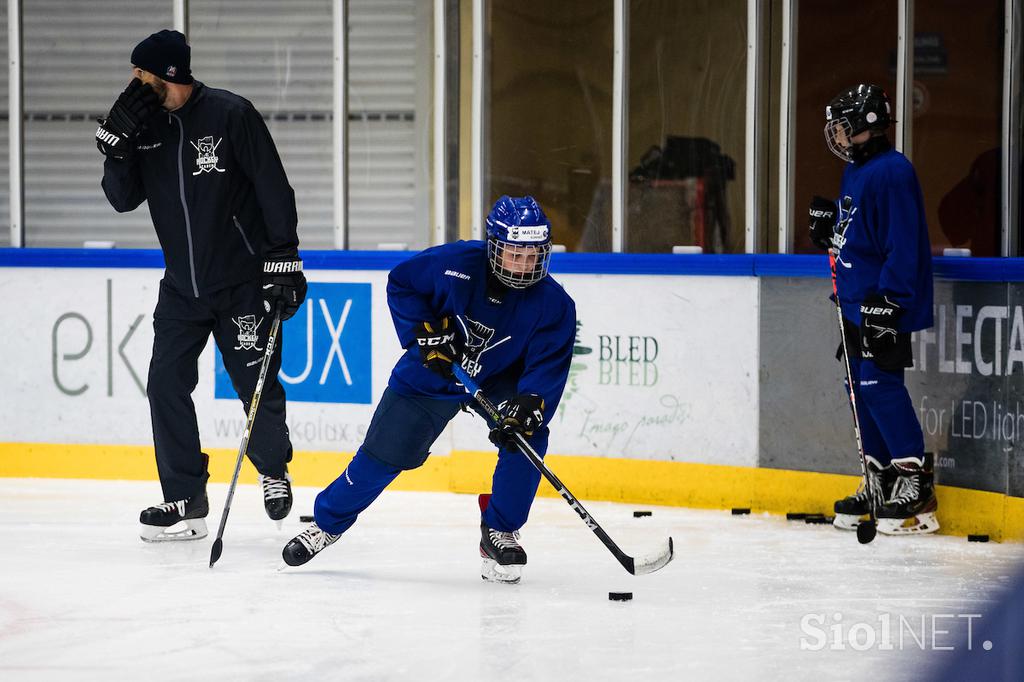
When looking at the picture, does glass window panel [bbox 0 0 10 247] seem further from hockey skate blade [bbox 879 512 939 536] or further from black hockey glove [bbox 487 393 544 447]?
hockey skate blade [bbox 879 512 939 536]

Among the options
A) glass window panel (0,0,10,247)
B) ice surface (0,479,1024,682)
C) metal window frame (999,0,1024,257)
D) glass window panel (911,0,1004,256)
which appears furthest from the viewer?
glass window panel (0,0,10,247)

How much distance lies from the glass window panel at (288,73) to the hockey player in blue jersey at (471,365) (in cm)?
326

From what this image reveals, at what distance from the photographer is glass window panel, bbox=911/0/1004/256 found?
6.00 meters

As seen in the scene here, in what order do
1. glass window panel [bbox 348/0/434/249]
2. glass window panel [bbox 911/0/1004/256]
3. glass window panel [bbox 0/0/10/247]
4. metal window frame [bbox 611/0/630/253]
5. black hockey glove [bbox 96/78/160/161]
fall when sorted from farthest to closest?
glass window panel [bbox 0/0/10/247]
glass window panel [bbox 348/0/434/249]
metal window frame [bbox 611/0/630/253]
glass window panel [bbox 911/0/1004/256]
black hockey glove [bbox 96/78/160/161]

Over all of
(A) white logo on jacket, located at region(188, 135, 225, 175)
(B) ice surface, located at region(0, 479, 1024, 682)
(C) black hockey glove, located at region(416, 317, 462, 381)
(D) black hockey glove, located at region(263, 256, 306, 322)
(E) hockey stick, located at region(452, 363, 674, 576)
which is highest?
(A) white logo on jacket, located at region(188, 135, 225, 175)

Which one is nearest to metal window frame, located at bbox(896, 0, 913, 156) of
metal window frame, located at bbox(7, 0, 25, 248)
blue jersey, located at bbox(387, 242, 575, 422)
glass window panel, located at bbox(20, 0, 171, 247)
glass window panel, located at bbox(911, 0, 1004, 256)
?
glass window panel, located at bbox(911, 0, 1004, 256)

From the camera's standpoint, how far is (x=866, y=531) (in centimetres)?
461

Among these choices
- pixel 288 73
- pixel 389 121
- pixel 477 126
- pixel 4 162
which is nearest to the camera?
pixel 477 126

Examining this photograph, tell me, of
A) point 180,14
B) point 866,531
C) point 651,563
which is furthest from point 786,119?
point 180,14

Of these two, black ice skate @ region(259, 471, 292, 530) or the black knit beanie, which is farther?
black ice skate @ region(259, 471, 292, 530)

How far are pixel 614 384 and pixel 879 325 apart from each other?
4.07 feet


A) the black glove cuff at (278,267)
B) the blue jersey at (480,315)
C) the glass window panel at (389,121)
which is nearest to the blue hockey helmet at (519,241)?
the blue jersey at (480,315)

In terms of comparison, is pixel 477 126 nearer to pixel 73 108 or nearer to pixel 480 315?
pixel 73 108

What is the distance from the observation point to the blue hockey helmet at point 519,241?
3705mm
